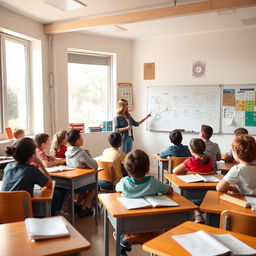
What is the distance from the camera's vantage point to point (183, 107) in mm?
6023

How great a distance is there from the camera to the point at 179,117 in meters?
6.09

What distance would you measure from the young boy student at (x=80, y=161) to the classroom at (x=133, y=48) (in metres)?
1.28

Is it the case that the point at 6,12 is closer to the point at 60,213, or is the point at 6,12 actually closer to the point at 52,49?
the point at 52,49

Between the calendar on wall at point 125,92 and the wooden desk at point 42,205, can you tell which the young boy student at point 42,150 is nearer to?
the wooden desk at point 42,205

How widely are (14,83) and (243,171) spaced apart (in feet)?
13.4

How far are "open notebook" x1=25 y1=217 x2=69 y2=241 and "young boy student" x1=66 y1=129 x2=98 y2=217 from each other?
5.82 feet

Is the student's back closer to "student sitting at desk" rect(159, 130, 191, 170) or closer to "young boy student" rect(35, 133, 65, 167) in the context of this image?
"student sitting at desk" rect(159, 130, 191, 170)

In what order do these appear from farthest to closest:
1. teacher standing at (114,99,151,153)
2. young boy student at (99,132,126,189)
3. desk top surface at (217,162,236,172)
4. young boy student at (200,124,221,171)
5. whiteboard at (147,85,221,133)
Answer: whiteboard at (147,85,221,133)
teacher standing at (114,99,151,153)
young boy student at (200,124,221,171)
young boy student at (99,132,126,189)
desk top surface at (217,162,236,172)

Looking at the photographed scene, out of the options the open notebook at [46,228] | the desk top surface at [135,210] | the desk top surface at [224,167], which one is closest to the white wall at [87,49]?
the desk top surface at [224,167]

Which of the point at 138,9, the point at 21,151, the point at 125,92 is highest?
the point at 138,9

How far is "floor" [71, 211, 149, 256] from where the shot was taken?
114 inches

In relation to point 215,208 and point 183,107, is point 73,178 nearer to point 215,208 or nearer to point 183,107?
point 215,208

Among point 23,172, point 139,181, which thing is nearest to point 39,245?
point 139,181

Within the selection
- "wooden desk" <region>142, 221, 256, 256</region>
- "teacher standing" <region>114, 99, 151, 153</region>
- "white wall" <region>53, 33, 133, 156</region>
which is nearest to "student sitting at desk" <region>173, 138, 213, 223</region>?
"wooden desk" <region>142, 221, 256, 256</region>
